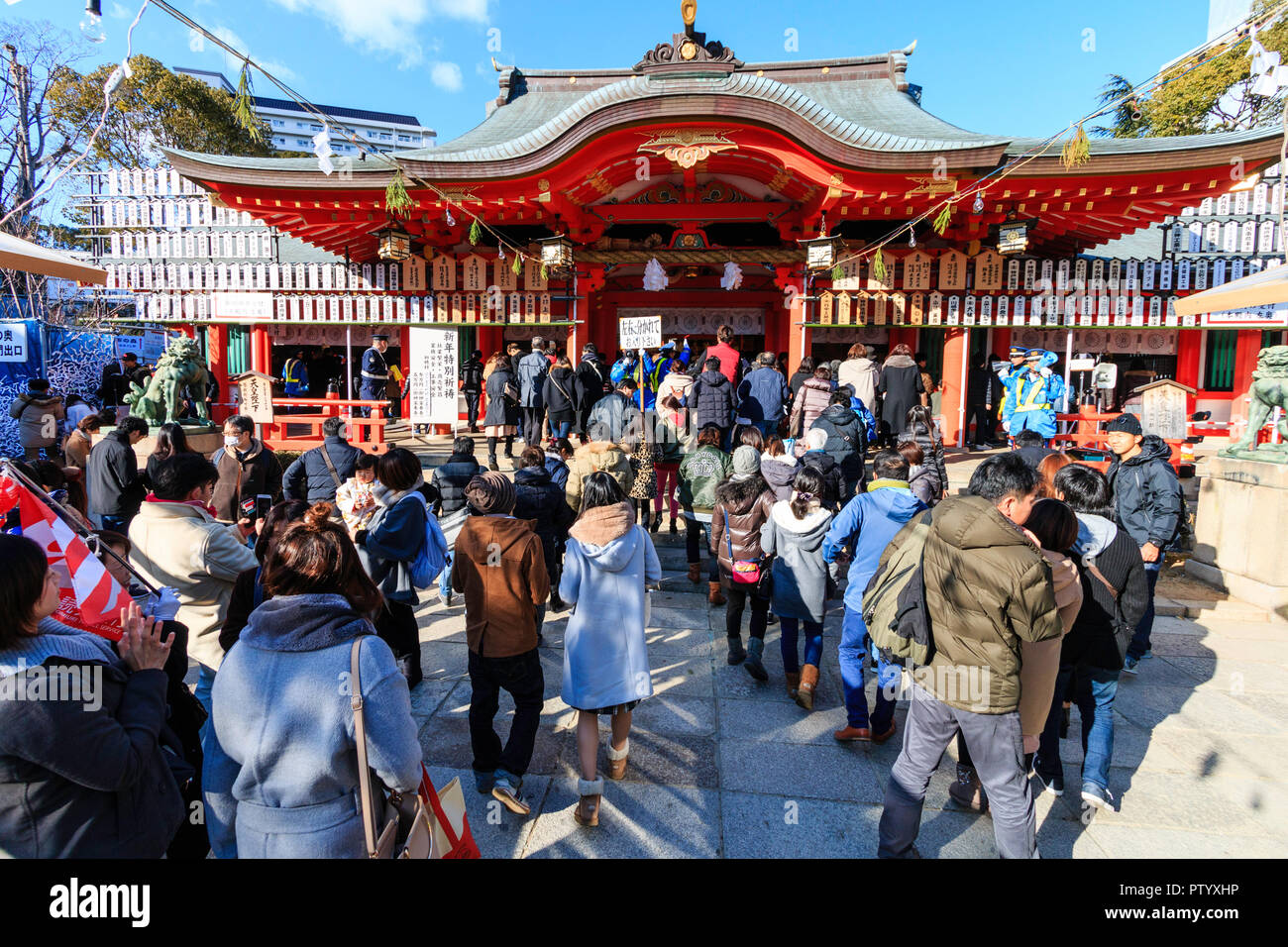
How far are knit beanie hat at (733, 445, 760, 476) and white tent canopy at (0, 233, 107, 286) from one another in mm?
4425

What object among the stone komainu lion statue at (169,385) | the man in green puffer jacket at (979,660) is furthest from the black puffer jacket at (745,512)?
the stone komainu lion statue at (169,385)

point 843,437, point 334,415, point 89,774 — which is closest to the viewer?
point 89,774

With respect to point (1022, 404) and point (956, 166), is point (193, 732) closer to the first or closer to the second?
point (1022, 404)

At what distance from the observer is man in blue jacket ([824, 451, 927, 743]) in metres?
3.86

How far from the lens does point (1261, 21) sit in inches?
183

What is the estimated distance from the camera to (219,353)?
47.9 feet

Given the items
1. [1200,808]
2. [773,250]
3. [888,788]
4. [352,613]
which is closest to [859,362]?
[773,250]

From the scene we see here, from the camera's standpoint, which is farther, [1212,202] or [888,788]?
[1212,202]

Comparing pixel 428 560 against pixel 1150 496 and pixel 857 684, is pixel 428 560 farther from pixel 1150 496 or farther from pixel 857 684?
pixel 1150 496

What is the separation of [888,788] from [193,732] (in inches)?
107

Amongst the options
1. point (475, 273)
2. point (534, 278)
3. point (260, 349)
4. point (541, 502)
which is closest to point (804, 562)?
point (541, 502)

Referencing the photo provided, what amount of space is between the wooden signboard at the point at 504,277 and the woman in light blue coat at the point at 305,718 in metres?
11.0

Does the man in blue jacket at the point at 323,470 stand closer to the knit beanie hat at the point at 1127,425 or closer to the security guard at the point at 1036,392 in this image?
the knit beanie hat at the point at 1127,425

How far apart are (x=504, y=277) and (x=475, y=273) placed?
0.59 m
